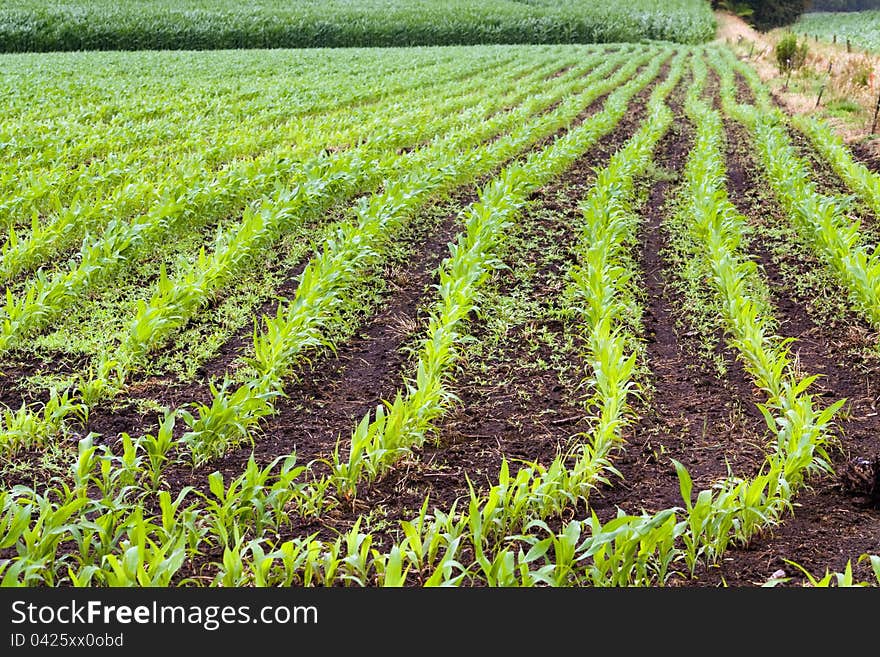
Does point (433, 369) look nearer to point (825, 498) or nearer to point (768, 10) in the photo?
point (825, 498)

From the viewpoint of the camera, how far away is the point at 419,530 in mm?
3453

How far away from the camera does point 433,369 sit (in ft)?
15.3

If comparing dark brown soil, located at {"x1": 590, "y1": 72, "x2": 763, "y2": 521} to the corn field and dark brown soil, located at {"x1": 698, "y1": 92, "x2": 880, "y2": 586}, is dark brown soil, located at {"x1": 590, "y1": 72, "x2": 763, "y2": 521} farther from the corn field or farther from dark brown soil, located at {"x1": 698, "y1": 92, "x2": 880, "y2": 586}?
dark brown soil, located at {"x1": 698, "y1": 92, "x2": 880, "y2": 586}

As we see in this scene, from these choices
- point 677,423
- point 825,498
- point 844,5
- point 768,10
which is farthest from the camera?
point 844,5

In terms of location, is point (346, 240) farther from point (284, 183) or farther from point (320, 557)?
point (320, 557)

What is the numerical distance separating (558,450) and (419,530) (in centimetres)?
111

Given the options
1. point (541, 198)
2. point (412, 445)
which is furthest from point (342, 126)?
point (412, 445)

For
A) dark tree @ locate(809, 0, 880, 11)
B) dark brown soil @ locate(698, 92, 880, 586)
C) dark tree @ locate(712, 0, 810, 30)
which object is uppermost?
dark tree @ locate(809, 0, 880, 11)

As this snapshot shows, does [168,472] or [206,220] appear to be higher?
[206,220]

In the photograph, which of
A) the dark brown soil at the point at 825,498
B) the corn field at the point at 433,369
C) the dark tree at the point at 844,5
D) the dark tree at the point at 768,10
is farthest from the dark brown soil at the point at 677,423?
the dark tree at the point at 844,5

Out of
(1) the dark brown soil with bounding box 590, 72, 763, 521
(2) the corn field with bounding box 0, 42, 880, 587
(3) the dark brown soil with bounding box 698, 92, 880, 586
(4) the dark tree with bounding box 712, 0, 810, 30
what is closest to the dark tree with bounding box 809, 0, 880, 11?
(4) the dark tree with bounding box 712, 0, 810, 30

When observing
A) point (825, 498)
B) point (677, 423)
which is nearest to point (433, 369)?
point (677, 423)

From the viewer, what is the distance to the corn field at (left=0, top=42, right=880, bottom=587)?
3402mm

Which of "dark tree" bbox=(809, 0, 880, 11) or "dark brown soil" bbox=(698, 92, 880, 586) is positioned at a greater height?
"dark tree" bbox=(809, 0, 880, 11)
